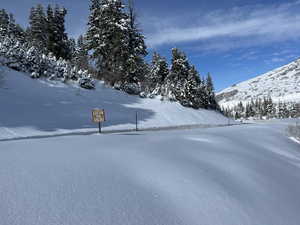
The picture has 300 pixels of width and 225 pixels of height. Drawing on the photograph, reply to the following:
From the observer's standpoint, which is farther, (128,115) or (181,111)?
(181,111)

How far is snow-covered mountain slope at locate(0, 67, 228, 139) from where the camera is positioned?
37.3 ft

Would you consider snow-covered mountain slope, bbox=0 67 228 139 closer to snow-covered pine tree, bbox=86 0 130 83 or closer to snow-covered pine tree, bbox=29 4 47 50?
snow-covered pine tree, bbox=86 0 130 83

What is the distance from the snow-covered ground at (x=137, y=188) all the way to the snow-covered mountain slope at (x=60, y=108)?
7.04 m

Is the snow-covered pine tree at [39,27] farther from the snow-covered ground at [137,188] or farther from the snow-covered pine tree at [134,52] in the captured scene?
the snow-covered ground at [137,188]

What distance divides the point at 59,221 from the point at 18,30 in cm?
5008

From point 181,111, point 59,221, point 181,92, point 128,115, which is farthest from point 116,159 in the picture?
point 181,92

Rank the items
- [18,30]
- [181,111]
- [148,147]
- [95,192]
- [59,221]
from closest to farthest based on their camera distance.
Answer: [59,221] → [95,192] → [148,147] → [181,111] → [18,30]

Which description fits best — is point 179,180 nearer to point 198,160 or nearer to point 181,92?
point 198,160

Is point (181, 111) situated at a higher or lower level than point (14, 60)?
lower

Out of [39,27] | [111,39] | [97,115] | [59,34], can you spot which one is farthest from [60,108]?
[39,27]

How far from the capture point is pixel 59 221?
2.41 meters

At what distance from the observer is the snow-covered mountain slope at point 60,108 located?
11369 mm

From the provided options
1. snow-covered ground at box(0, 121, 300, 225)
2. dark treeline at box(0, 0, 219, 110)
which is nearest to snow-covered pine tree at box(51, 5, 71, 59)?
dark treeline at box(0, 0, 219, 110)

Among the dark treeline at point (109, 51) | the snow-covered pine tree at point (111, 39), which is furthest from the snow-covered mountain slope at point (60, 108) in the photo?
the snow-covered pine tree at point (111, 39)
